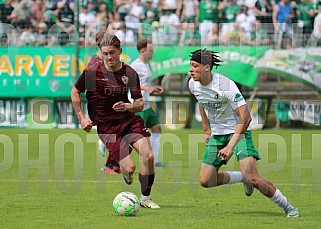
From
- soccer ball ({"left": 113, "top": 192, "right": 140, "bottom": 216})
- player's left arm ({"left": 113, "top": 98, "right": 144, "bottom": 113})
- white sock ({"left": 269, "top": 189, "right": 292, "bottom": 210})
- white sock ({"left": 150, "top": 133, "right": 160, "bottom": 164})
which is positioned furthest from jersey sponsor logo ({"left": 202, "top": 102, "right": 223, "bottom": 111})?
white sock ({"left": 150, "top": 133, "right": 160, "bottom": 164})

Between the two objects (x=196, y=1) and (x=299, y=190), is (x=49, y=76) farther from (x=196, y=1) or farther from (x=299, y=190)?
(x=299, y=190)

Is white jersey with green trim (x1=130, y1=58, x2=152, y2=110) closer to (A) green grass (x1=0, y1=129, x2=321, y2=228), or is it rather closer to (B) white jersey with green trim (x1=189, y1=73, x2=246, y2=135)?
(A) green grass (x1=0, y1=129, x2=321, y2=228)

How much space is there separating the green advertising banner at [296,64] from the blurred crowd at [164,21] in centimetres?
30

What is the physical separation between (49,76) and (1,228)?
586 inches

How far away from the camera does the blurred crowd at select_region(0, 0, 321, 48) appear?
22406 millimetres

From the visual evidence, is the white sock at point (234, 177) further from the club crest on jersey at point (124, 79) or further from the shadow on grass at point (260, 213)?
the club crest on jersey at point (124, 79)

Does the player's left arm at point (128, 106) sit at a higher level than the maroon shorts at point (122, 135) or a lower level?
higher

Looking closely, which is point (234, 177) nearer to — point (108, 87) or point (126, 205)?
point (126, 205)

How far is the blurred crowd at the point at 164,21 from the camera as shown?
22.4 m

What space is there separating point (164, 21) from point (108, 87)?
1339 cm

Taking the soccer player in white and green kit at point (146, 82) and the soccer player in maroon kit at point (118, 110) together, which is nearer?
the soccer player in maroon kit at point (118, 110)

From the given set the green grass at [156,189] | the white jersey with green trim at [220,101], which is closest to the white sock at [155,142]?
the green grass at [156,189]

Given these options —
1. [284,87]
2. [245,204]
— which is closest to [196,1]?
[284,87]

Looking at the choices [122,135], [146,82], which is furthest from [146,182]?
[146,82]
